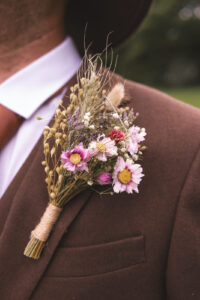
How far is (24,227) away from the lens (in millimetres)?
1588

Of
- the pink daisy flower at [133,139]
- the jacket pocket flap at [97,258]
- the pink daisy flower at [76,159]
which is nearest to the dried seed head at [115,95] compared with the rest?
the pink daisy flower at [133,139]

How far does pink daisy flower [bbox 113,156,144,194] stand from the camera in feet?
4.80

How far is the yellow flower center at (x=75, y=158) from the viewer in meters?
1.41

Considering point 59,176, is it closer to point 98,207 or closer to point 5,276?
point 98,207

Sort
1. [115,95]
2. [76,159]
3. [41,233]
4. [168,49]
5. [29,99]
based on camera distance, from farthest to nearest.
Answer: [168,49]
[29,99]
[115,95]
[41,233]
[76,159]

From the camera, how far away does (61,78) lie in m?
1.89

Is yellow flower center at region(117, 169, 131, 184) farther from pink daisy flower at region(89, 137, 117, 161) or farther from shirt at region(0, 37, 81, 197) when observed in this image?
shirt at region(0, 37, 81, 197)

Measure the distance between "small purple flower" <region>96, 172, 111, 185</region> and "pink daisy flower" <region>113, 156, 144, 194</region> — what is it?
41 mm

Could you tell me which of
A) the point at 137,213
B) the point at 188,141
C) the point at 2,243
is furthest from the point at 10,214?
the point at 188,141

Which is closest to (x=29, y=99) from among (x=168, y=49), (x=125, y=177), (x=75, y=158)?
(x=75, y=158)

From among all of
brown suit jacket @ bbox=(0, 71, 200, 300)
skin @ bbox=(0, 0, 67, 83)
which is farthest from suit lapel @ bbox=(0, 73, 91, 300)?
skin @ bbox=(0, 0, 67, 83)

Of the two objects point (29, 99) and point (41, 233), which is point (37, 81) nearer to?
point (29, 99)

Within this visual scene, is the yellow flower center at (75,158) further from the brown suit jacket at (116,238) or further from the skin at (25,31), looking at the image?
the skin at (25,31)

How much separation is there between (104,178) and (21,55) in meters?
0.71
